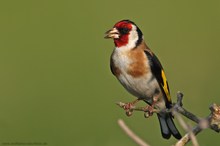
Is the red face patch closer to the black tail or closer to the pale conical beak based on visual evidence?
the pale conical beak

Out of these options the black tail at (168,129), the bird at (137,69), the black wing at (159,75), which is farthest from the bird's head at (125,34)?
the black tail at (168,129)

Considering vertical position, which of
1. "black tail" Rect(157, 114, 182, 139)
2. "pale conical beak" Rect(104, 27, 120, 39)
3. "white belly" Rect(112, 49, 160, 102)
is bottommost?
"black tail" Rect(157, 114, 182, 139)

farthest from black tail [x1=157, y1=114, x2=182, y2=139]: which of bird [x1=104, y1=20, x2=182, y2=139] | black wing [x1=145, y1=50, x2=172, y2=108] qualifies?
black wing [x1=145, y1=50, x2=172, y2=108]

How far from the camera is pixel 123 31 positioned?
181 inches

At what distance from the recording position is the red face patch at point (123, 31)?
4.57 metres

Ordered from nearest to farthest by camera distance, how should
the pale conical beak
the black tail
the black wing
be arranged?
the pale conical beak < the black wing < the black tail

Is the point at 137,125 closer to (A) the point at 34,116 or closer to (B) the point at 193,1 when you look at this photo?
(A) the point at 34,116

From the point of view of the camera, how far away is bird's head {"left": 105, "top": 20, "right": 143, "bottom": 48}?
4.56 meters

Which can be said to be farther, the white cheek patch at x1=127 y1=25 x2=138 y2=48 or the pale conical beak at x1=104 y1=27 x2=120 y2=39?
the white cheek patch at x1=127 y1=25 x2=138 y2=48

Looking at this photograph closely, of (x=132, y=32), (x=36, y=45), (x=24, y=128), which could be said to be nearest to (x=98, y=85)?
(x=24, y=128)

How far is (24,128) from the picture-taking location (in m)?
6.18

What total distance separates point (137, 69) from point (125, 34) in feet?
0.92

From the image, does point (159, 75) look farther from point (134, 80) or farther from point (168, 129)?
point (168, 129)

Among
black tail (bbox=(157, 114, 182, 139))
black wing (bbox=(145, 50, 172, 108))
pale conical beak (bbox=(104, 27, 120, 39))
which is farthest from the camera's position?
black tail (bbox=(157, 114, 182, 139))
